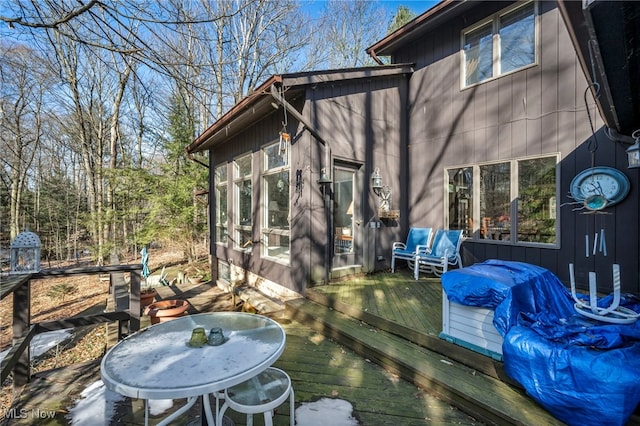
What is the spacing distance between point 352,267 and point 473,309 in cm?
252

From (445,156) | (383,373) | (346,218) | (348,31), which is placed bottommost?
(383,373)

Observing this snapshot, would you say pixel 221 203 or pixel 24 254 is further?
pixel 221 203

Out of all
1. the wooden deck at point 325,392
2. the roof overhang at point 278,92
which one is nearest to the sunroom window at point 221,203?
the roof overhang at point 278,92

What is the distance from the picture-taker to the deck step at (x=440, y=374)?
1.84 metres

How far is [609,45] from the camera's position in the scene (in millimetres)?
1631

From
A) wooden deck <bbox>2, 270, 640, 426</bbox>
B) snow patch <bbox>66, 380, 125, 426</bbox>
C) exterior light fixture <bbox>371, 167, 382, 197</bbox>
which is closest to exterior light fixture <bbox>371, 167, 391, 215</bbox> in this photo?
exterior light fixture <bbox>371, 167, 382, 197</bbox>

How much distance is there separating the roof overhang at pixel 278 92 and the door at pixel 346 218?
1065 mm

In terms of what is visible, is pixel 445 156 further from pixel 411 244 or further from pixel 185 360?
pixel 185 360

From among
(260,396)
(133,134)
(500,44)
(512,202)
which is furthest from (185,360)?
(133,134)

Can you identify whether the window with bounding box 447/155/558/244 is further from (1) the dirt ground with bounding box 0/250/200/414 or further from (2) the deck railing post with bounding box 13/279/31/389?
(1) the dirt ground with bounding box 0/250/200/414

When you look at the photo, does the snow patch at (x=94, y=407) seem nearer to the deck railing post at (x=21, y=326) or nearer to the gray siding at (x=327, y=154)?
the deck railing post at (x=21, y=326)

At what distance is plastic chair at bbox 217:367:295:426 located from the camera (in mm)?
1559

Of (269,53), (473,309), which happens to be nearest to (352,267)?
(473,309)

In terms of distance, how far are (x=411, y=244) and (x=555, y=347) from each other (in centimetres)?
355
